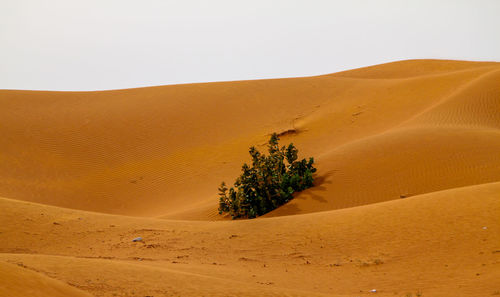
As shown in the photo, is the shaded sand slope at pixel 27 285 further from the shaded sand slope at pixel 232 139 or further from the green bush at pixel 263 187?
the green bush at pixel 263 187

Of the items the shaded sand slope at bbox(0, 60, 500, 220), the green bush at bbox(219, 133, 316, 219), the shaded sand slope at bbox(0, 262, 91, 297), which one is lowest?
the shaded sand slope at bbox(0, 262, 91, 297)


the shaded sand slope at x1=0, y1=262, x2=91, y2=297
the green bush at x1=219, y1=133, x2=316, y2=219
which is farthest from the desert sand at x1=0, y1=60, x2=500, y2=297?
the green bush at x1=219, y1=133, x2=316, y2=219

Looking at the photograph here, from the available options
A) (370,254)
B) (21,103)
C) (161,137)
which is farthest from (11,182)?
(370,254)

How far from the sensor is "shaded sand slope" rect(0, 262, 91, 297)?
541 centimetres

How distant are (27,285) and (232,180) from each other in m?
17.5

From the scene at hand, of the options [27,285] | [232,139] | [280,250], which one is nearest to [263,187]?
[280,250]

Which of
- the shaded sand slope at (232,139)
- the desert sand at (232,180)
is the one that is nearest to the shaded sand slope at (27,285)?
the desert sand at (232,180)

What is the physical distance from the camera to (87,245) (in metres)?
12.6

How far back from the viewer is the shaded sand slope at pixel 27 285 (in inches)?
213

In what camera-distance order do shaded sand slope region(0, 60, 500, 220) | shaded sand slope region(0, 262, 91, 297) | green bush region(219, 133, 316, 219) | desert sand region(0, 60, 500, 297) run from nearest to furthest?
shaded sand slope region(0, 262, 91, 297) < desert sand region(0, 60, 500, 297) < green bush region(219, 133, 316, 219) < shaded sand slope region(0, 60, 500, 220)

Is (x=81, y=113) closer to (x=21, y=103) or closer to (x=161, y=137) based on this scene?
(x=21, y=103)

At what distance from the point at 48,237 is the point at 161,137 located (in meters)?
17.2

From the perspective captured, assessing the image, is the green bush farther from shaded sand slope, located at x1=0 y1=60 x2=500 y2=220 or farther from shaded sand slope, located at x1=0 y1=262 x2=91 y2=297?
shaded sand slope, located at x1=0 y1=262 x2=91 y2=297

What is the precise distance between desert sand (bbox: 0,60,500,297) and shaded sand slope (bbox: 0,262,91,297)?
23 mm
